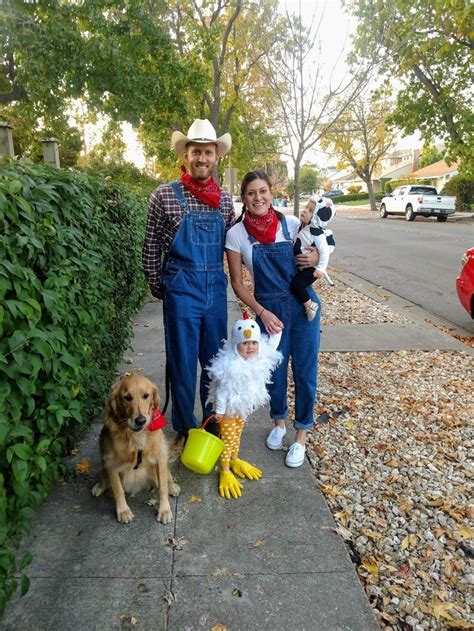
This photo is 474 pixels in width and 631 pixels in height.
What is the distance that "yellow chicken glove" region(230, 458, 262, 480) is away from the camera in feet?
10.7

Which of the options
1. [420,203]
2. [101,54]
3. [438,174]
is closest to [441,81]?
[420,203]

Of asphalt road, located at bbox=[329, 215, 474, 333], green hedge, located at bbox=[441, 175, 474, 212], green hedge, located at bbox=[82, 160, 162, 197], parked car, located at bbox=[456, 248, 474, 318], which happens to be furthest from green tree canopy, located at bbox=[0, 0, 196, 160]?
green hedge, located at bbox=[441, 175, 474, 212]

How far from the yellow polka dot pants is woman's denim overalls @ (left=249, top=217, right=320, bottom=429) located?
44cm

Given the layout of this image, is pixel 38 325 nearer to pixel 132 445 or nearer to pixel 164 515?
pixel 132 445

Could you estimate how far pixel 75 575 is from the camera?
2400 millimetres

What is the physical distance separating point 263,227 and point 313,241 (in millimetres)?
347

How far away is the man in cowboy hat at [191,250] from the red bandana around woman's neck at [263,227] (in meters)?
0.27

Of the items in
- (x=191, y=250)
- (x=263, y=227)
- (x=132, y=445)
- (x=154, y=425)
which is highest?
(x=263, y=227)

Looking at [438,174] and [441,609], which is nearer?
[441,609]

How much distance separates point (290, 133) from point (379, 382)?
7.08 meters

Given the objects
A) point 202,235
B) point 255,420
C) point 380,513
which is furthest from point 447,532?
point 202,235

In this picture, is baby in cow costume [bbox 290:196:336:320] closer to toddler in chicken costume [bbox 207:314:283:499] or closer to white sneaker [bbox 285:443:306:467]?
toddler in chicken costume [bbox 207:314:283:499]

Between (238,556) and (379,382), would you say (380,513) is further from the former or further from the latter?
(379,382)

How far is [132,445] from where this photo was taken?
2.80 metres
